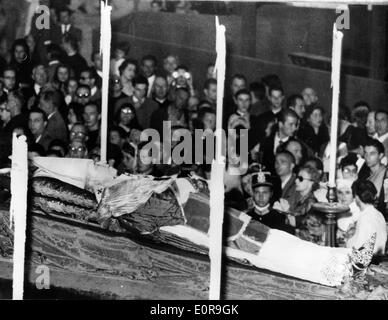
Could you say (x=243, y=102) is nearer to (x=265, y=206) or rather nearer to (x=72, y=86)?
(x=265, y=206)

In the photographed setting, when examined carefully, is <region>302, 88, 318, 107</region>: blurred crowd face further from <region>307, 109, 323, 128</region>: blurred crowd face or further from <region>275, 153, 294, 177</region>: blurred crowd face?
<region>275, 153, 294, 177</region>: blurred crowd face

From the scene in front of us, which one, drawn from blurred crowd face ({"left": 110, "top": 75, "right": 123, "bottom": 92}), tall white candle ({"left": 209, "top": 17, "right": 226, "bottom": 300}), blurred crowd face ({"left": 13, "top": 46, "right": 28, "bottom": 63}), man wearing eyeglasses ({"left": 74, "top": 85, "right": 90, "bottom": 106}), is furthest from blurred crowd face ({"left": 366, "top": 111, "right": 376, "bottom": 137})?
blurred crowd face ({"left": 13, "top": 46, "right": 28, "bottom": 63})

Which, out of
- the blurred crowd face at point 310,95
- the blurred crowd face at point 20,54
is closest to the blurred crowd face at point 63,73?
the blurred crowd face at point 20,54

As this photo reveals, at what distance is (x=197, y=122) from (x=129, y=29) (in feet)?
1.28

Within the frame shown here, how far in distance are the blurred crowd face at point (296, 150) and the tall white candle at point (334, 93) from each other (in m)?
0.15

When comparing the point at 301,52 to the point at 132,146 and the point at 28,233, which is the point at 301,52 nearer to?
the point at 132,146

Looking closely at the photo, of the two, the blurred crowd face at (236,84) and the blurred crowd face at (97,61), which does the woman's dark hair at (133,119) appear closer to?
the blurred crowd face at (97,61)

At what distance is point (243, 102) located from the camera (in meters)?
2.31

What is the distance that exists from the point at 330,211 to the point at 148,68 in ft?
2.56

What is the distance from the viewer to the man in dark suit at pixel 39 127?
233cm

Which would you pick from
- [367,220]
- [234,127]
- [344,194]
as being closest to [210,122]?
[234,127]

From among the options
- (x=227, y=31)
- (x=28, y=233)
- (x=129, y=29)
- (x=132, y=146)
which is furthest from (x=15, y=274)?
(x=227, y=31)

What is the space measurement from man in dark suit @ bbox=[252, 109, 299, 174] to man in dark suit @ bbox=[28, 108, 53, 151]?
0.71 m

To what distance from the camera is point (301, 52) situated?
230cm
